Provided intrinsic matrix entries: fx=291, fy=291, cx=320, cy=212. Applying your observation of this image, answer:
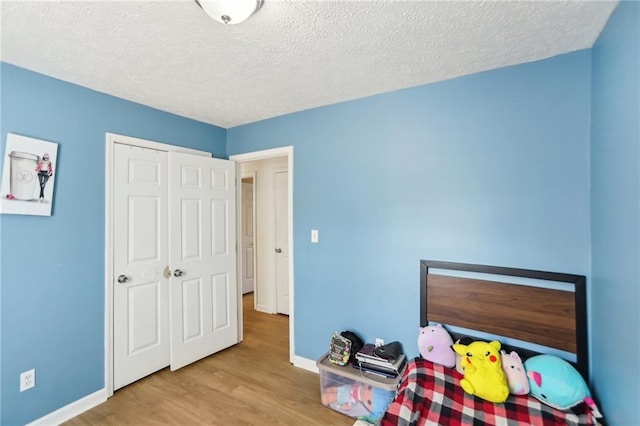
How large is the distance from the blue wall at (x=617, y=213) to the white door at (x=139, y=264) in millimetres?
3035

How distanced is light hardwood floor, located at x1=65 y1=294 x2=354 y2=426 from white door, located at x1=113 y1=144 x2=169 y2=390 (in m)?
0.22

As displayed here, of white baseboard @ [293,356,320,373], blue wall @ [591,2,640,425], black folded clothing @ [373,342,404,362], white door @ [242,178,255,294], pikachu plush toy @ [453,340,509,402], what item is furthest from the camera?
white door @ [242,178,255,294]

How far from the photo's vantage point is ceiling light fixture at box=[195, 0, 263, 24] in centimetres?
127

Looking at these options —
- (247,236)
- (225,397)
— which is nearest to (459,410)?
(225,397)

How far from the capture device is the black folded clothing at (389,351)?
2.10 metres

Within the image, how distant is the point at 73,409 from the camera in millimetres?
2084

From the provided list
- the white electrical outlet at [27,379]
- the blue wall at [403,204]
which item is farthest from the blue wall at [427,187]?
the white electrical outlet at [27,379]

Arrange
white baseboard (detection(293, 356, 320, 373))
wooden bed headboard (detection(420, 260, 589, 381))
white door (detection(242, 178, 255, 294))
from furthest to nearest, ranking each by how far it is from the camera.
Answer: white door (detection(242, 178, 255, 294)) → white baseboard (detection(293, 356, 320, 373)) → wooden bed headboard (detection(420, 260, 589, 381))

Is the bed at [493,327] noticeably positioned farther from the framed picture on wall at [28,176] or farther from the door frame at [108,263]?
the framed picture on wall at [28,176]

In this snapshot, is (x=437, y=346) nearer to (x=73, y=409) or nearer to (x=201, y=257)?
(x=201, y=257)

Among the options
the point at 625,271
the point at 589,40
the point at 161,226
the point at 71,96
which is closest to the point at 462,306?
the point at 625,271

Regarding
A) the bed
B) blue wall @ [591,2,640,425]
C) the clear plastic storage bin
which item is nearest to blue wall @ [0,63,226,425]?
the clear plastic storage bin

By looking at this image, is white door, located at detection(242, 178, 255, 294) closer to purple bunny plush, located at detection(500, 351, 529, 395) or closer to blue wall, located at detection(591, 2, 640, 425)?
purple bunny plush, located at detection(500, 351, 529, 395)

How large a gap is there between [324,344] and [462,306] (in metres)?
1.26
